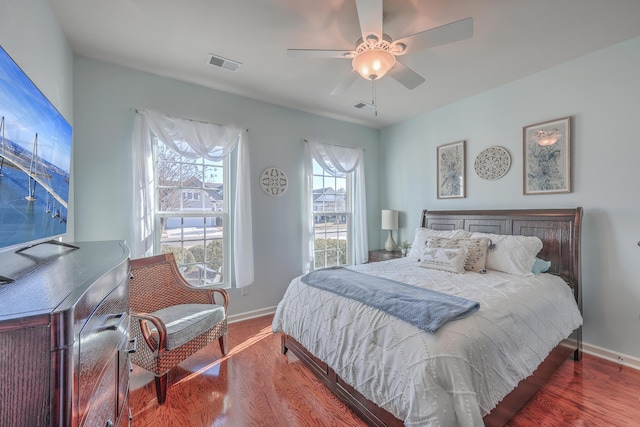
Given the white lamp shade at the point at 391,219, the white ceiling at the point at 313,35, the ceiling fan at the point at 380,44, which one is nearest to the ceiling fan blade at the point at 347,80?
the ceiling fan at the point at 380,44

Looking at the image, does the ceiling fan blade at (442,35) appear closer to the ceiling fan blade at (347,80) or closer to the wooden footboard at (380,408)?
the ceiling fan blade at (347,80)

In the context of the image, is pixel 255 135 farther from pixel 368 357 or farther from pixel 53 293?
pixel 53 293

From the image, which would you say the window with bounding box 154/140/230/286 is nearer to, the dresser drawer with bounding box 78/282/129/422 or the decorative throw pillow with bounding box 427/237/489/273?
the dresser drawer with bounding box 78/282/129/422

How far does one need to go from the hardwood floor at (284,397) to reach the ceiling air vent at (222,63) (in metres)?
2.79

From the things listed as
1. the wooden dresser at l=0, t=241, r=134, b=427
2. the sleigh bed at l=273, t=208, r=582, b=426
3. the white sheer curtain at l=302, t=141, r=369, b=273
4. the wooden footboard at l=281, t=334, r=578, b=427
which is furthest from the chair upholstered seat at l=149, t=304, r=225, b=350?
the white sheer curtain at l=302, t=141, r=369, b=273

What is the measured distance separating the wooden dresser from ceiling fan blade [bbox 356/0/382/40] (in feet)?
5.82

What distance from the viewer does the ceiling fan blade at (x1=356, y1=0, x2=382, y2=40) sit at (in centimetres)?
152

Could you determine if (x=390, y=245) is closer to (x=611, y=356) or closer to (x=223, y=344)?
(x=611, y=356)

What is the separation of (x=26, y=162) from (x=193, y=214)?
205cm

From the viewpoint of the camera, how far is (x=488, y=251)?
2742 mm

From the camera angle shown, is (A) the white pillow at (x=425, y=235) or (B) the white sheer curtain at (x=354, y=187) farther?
(B) the white sheer curtain at (x=354, y=187)

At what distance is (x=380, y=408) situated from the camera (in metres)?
1.59

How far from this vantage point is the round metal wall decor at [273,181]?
356 cm

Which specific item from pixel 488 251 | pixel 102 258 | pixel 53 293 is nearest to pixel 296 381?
pixel 102 258
